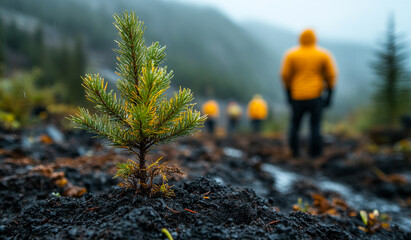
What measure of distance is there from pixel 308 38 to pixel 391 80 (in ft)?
22.2

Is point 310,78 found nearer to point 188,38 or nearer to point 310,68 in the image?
point 310,68

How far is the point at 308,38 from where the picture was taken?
19.1 ft

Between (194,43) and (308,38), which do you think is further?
(194,43)

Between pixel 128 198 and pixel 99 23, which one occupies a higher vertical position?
pixel 99 23

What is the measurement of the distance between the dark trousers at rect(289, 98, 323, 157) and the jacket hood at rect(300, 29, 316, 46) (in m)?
1.37

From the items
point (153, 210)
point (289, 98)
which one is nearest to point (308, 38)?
point (289, 98)

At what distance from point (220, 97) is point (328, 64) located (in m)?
66.0

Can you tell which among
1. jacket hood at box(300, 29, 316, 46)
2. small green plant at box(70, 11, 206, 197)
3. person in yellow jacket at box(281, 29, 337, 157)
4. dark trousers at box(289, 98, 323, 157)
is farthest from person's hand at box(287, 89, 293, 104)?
small green plant at box(70, 11, 206, 197)

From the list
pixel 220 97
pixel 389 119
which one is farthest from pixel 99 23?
pixel 389 119

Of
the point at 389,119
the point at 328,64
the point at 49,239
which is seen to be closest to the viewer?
the point at 49,239

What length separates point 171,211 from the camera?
130cm

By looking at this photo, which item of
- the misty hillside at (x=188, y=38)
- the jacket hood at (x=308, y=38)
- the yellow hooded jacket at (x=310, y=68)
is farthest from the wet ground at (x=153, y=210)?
the misty hillside at (x=188, y=38)

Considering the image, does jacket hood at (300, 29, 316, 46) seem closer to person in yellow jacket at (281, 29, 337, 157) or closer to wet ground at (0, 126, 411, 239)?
person in yellow jacket at (281, 29, 337, 157)

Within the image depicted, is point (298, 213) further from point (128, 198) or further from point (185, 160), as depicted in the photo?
point (185, 160)
